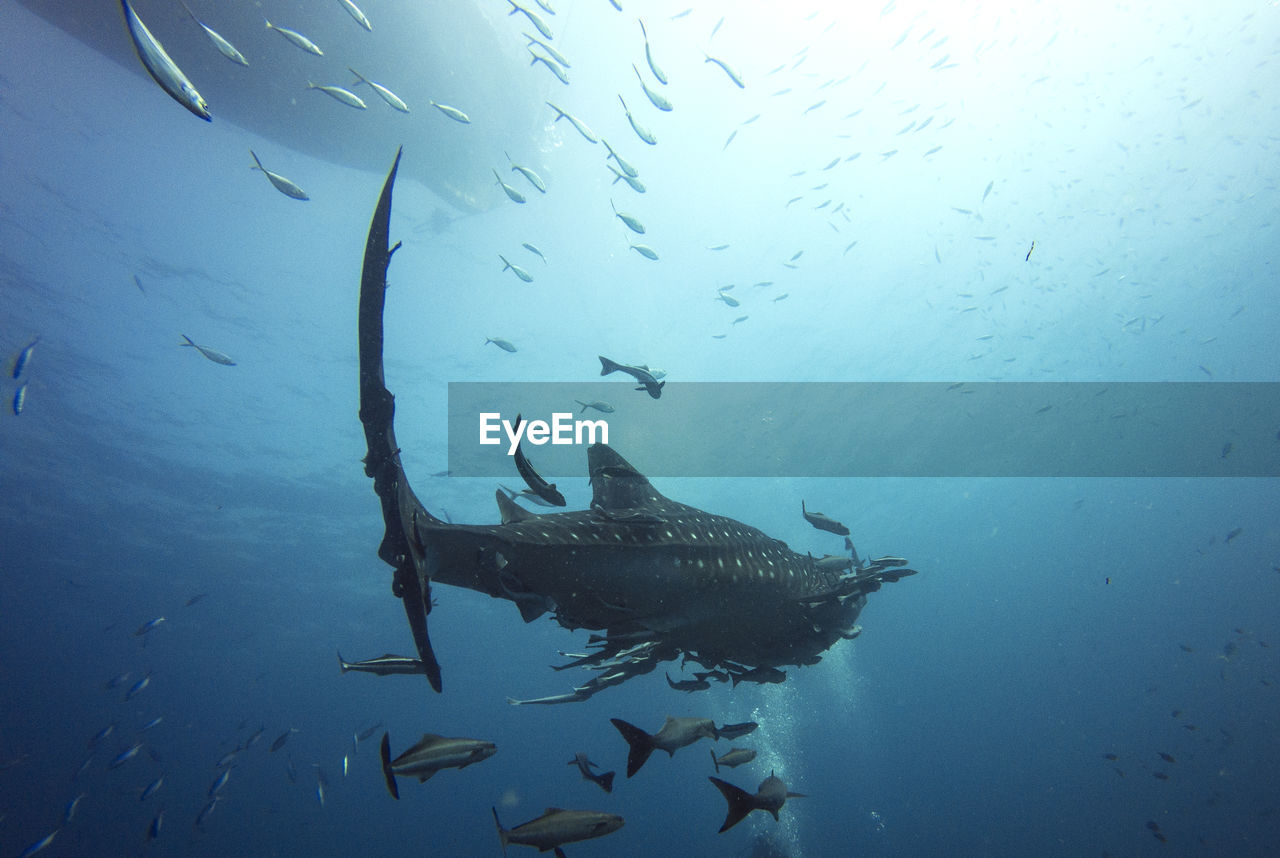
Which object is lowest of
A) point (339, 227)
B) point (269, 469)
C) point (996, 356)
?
point (269, 469)

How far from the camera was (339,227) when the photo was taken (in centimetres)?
2159

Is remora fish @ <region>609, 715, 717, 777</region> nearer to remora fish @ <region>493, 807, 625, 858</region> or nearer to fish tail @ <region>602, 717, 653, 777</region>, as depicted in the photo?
fish tail @ <region>602, 717, 653, 777</region>

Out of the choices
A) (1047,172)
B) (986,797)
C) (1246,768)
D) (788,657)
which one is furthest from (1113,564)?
(788,657)

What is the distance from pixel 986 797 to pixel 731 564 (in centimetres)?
7942

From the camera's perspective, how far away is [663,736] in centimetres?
465

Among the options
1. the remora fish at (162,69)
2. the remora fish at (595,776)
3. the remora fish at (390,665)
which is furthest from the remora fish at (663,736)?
the remora fish at (162,69)

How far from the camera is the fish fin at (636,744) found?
3.96 meters

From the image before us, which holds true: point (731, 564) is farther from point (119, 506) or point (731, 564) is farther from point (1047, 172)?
point (119, 506)

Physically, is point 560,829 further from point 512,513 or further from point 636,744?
point 512,513

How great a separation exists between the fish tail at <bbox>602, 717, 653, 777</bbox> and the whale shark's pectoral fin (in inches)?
86.5

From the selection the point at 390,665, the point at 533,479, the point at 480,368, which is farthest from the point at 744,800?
the point at 480,368

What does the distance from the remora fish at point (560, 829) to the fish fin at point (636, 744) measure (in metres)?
0.42

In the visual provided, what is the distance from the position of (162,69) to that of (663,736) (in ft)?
20.6

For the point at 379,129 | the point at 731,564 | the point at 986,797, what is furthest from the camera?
the point at 986,797
